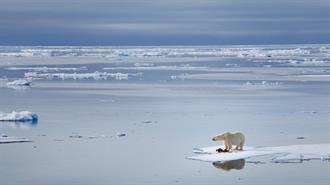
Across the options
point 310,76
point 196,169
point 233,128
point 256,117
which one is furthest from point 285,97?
point 196,169

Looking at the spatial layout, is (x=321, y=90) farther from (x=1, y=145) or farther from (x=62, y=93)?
(x=1, y=145)

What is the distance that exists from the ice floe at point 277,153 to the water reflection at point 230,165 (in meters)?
0.13

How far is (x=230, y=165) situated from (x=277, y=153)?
81 cm

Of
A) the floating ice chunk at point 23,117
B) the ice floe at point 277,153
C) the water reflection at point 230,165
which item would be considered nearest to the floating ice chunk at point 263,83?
the floating ice chunk at point 23,117

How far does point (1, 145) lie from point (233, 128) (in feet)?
11.5

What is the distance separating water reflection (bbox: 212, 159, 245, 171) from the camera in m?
8.65

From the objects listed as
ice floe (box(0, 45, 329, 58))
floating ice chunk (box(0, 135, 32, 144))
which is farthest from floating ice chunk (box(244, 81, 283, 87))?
ice floe (box(0, 45, 329, 58))

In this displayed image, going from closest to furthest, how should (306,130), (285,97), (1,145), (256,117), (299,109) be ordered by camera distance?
(1,145), (306,130), (256,117), (299,109), (285,97)

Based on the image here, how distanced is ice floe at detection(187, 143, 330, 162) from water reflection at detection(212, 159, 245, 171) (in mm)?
127

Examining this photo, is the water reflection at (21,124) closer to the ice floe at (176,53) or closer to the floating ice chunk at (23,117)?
the floating ice chunk at (23,117)

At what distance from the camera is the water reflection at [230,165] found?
8.65 m

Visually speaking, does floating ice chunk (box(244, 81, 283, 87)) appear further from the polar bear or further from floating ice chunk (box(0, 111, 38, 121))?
the polar bear

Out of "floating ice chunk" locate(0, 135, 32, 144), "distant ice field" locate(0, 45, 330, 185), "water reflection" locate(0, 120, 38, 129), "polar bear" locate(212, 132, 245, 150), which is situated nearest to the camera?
"distant ice field" locate(0, 45, 330, 185)

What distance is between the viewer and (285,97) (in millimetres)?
17531
